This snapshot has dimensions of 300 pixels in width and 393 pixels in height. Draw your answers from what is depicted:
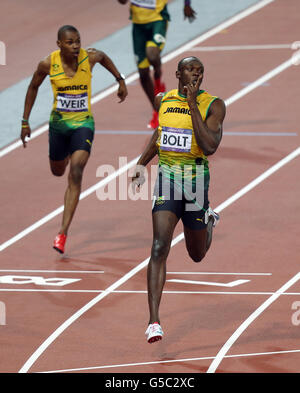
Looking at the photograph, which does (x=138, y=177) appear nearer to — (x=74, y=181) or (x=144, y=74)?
(x=74, y=181)

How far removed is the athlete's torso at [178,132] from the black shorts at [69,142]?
108 inches

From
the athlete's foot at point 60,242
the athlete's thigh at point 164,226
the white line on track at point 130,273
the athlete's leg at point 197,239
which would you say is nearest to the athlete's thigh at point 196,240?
the athlete's leg at point 197,239

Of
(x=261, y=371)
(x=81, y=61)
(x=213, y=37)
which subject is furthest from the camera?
(x=213, y=37)

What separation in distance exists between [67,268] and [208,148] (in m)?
3.32

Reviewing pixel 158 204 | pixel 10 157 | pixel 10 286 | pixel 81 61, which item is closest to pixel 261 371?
pixel 158 204

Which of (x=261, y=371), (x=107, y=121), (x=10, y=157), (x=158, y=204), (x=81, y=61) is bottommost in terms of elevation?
(x=261, y=371)

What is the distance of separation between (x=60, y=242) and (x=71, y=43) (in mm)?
2331

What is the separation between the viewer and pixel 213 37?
72.7 feet

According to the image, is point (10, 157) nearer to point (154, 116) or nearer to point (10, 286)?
point (154, 116)

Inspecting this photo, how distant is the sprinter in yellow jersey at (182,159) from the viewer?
9680mm

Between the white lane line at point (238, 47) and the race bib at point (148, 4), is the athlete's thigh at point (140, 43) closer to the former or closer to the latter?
the race bib at point (148, 4)

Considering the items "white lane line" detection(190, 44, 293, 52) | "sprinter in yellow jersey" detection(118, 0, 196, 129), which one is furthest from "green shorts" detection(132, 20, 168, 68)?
"white lane line" detection(190, 44, 293, 52)

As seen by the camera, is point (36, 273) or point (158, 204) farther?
point (36, 273)

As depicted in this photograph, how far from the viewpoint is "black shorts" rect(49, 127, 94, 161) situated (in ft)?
42.0
